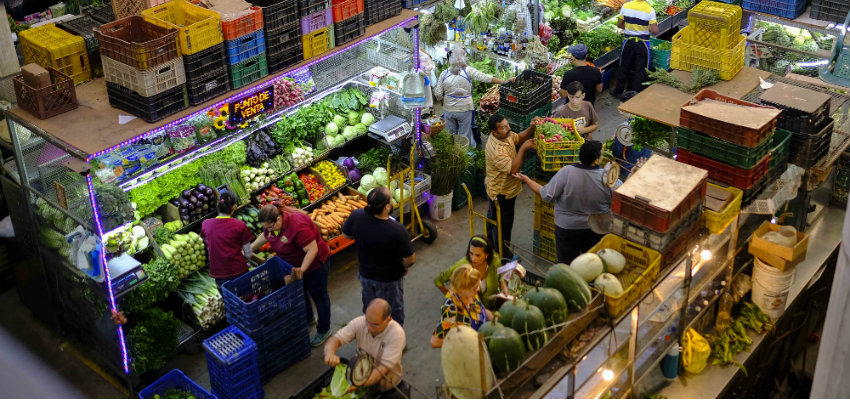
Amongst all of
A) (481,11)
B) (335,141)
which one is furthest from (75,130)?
(481,11)

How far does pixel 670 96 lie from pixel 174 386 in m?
5.21

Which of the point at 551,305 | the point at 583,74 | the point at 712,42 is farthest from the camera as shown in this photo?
the point at 583,74

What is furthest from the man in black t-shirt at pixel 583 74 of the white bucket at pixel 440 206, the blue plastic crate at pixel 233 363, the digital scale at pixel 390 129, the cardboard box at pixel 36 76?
the cardboard box at pixel 36 76

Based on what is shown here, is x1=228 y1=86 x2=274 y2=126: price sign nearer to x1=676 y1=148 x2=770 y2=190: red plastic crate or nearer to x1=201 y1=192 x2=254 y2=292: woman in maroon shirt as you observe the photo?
x1=201 y1=192 x2=254 y2=292: woman in maroon shirt

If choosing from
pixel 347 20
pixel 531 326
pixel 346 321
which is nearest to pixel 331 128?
pixel 347 20

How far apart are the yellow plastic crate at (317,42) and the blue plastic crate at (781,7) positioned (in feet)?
25.2

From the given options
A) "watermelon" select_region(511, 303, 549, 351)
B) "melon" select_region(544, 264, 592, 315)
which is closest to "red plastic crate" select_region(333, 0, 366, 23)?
"melon" select_region(544, 264, 592, 315)

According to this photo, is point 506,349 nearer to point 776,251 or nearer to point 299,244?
point 299,244

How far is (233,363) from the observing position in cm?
659

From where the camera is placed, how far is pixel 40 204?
23.6 ft

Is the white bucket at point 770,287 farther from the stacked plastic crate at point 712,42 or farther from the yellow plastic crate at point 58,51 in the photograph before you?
the yellow plastic crate at point 58,51

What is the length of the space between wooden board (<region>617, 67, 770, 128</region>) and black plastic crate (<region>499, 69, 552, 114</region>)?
1.38 m

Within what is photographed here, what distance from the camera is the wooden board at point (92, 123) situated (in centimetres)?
654

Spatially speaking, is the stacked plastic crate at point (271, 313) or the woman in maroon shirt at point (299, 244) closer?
the stacked plastic crate at point (271, 313)
